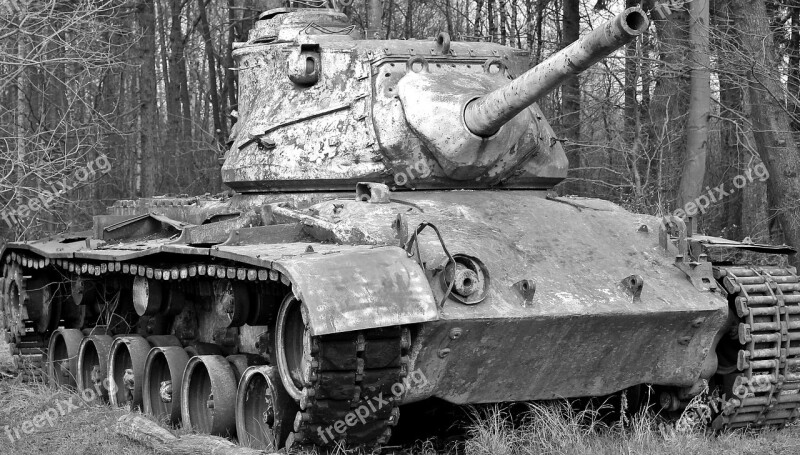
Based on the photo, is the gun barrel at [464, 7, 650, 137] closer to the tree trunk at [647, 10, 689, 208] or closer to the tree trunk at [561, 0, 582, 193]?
the tree trunk at [647, 10, 689, 208]

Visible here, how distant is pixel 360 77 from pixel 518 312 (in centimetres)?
277

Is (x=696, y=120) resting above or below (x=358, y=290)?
above

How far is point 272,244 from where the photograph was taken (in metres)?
7.82

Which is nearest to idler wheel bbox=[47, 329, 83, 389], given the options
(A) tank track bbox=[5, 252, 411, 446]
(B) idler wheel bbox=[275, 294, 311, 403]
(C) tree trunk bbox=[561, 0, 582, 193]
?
(B) idler wheel bbox=[275, 294, 311, 403]

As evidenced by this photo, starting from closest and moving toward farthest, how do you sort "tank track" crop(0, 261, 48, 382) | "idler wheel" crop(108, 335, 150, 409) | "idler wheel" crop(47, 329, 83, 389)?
"idler wheel" crop(108, 335, 150, 409) → "idler wheel" crop(47, 329, 83, 389) → "tank track" crop(0, 261, 48, 382)

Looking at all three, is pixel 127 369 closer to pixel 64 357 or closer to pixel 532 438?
pixel 64 357

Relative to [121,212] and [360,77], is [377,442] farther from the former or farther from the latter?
[121,212]

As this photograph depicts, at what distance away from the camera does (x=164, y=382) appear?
30.5 feet

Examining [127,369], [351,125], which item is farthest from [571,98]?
[127,369]

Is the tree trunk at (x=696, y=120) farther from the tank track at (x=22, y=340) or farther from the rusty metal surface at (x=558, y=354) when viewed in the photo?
the tank track at (x=22, y=340)

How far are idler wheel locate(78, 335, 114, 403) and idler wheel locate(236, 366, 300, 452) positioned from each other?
2.38m

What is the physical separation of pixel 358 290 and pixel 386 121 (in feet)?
7.87

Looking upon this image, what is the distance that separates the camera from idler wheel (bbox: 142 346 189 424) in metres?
9.09

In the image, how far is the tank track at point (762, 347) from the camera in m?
8.02
